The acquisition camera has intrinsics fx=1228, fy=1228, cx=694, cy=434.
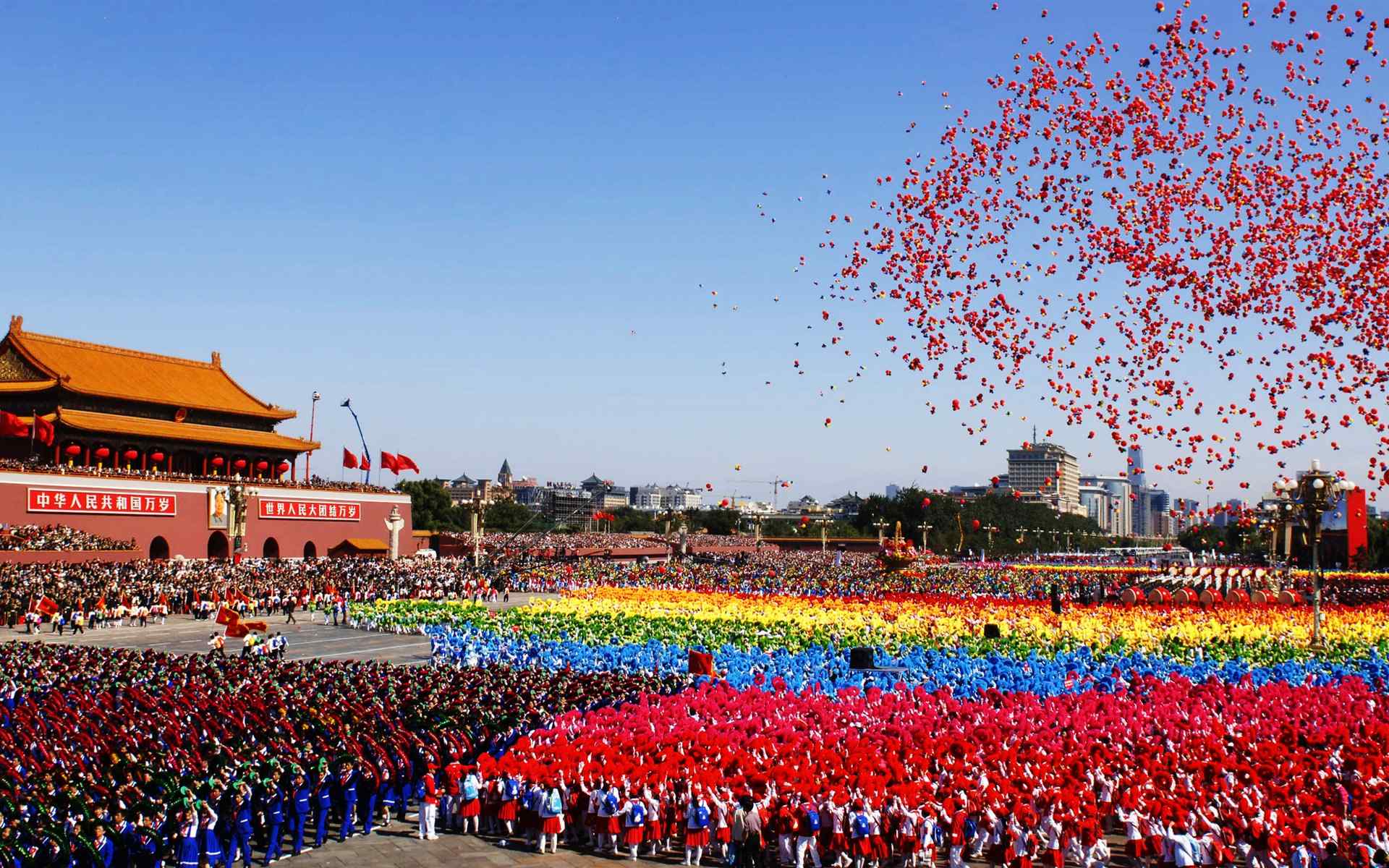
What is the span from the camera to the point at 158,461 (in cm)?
5866

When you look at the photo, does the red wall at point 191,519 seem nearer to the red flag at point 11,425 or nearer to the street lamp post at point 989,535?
the red flag at point 11,425

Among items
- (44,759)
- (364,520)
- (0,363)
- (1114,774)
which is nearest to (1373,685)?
(1114,774)

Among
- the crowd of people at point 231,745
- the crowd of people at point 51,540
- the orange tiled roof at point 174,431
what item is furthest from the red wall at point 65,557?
the crowd of people at point 231,745

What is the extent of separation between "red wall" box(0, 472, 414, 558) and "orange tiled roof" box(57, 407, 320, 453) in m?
3.60

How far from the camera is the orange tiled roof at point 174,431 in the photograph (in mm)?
55375

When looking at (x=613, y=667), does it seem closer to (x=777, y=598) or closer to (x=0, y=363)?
(x=777, y=598)

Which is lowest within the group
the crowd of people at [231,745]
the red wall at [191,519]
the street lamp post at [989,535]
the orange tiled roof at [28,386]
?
the crowd of people at [231,745]

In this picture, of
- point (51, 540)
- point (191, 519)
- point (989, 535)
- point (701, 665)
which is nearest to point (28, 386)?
point (191, 519)

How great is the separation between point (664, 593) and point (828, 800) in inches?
1276

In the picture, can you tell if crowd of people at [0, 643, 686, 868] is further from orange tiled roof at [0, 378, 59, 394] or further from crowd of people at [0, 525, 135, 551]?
orange tiled roof at [0, 378, 59, 394]

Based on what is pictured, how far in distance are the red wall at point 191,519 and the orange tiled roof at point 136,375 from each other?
6334mm

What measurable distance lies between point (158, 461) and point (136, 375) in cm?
600

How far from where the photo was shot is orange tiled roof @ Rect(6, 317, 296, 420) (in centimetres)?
5781

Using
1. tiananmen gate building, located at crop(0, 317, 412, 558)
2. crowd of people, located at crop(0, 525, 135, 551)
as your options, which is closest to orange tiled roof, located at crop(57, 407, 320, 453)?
tiananmen gate building, located at crop(0, 317, 412, 558)
